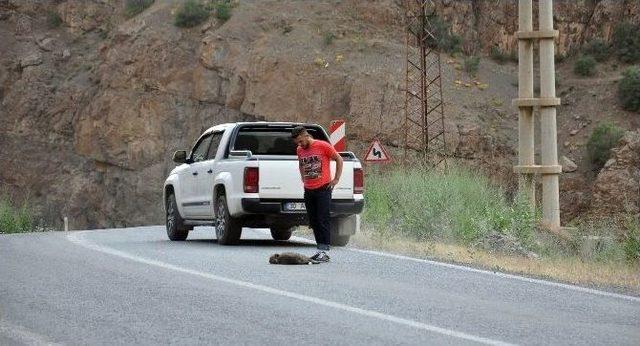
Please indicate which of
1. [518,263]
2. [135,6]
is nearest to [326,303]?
[518,263]

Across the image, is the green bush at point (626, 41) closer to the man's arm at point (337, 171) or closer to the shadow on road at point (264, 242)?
the shadow on road at point (264, 242)

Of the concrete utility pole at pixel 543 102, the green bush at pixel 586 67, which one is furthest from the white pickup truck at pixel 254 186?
the green bush at pixel 586 67

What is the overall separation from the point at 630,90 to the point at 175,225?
47324 mm

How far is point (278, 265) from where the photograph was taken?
51.2ft

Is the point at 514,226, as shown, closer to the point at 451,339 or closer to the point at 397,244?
the point at 397,244

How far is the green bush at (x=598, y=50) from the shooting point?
71.4m

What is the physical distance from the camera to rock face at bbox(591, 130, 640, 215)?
56.2 m

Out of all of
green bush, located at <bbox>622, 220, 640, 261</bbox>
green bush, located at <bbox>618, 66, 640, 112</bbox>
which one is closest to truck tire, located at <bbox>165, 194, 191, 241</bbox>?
green bush, located at <bbox>622, 220, 640, 261</bbox>

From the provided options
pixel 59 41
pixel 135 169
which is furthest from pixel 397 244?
pixel 59 41

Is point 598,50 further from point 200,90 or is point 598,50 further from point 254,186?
point 254,186

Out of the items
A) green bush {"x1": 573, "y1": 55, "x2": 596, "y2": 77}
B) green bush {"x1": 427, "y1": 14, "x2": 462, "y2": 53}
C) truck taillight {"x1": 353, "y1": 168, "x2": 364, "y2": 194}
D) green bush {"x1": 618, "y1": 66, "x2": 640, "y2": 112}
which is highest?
green bush {"x1": 427, "y1": 14, "x2": 462, "y2": 53}

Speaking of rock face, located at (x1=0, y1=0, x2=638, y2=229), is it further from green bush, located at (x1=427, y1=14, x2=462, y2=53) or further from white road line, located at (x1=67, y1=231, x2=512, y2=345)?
white road line, located at (x1=67, y1=231, x2=512, y2=345)

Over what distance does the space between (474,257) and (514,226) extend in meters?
4.69

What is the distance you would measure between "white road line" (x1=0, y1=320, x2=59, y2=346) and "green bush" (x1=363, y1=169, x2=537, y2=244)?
12.7 metres
